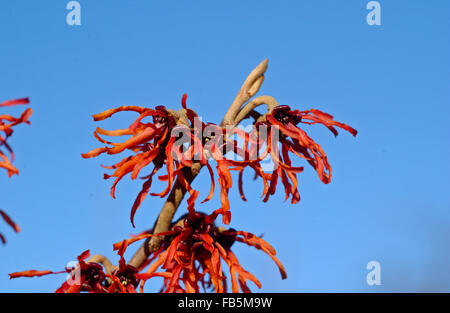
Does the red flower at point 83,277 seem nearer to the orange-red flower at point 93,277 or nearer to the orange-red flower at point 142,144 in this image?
the orange-red flower at point 93,277

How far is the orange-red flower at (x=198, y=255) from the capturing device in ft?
8.45

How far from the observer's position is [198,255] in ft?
8.97

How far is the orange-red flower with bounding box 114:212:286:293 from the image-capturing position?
2.58 meters

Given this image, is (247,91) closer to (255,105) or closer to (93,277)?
(255,105)

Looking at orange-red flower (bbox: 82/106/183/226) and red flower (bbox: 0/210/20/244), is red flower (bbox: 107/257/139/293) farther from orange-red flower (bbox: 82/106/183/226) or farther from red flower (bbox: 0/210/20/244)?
red flower (bbox: 0/210/20/244)

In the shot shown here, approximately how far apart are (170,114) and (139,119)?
141 millimetres

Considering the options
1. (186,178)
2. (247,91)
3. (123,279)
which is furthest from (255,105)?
(123,279)

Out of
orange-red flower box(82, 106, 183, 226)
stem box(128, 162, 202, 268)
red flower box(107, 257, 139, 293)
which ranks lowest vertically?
red flower box(107, 257, 139, 293)

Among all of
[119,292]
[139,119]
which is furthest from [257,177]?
[119,292]

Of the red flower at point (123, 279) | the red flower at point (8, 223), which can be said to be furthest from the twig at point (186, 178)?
the red flower at point (8, 223)

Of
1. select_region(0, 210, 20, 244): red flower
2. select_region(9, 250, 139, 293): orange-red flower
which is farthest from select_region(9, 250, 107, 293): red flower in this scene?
select_region(0, 210, 20, 244): red flower

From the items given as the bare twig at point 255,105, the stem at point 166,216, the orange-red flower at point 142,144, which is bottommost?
the stem at point 166,216

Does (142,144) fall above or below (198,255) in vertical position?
above
